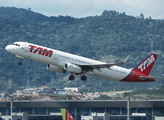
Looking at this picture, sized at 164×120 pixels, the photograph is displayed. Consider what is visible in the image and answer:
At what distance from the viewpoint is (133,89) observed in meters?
83.9

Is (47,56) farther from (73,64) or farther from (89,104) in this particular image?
(89,104)

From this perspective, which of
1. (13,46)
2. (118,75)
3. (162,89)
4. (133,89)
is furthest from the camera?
(162,89)

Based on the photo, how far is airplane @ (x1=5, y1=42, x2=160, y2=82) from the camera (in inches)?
2436

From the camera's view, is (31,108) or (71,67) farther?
(31,108)

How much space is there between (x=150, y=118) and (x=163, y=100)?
547 cm

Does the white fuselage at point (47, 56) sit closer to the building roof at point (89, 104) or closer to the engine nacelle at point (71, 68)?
the engine nacelle at point (71, 68)

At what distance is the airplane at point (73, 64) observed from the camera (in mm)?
61875

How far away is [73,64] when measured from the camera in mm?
64688

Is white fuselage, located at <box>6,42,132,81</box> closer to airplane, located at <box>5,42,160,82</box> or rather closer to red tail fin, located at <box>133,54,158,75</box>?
airplane, located at <box>5,42,160,82</box>

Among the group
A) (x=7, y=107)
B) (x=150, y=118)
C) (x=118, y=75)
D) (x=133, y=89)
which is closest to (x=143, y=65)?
(x=118, y=75)

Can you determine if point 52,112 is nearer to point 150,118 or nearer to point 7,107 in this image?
point 7,107

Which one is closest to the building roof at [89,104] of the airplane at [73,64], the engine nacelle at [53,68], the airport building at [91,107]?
the airport building at [91,107]

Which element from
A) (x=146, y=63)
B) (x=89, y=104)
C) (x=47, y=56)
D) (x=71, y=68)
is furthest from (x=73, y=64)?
(x=89, y=104)

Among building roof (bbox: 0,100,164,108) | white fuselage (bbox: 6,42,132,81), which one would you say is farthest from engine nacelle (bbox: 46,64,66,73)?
building roof (bbox: 0,100,164,108)
